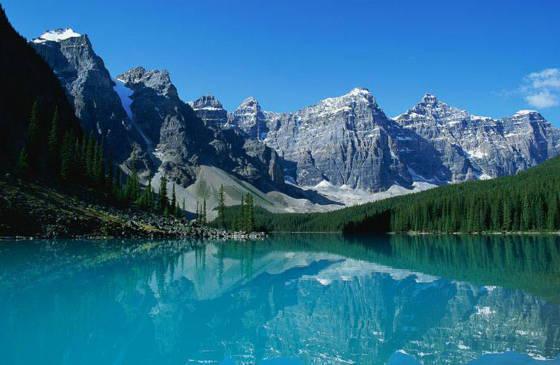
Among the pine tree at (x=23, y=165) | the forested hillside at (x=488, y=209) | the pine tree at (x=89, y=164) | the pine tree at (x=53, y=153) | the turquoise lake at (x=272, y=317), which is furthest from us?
the forested hillside at (x=488, y=209)

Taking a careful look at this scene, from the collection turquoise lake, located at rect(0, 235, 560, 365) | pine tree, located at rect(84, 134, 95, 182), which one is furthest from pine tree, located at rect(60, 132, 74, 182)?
turquoise lake, located at rect(0, 235, 560, 365)

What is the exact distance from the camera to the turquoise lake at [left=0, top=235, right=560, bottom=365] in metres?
15.8

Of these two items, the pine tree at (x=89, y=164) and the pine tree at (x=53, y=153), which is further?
the pine tree at (x=89, y=164)

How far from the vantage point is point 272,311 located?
24.0 m

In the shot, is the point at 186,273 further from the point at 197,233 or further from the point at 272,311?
the point at 197,233

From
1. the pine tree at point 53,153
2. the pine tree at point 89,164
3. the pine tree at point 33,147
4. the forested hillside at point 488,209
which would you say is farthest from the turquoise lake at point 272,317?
the forested hillside at point 488,209

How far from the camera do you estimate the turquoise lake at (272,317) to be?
15.8 m

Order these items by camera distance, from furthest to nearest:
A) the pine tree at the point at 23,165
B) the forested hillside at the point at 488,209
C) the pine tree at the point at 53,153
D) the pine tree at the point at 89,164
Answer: the forested hillside at the point at 488,209 < the pine tree at the point at 89,164 < the pine tree at the point at 53,153 < the pine tree at the point at 23,165

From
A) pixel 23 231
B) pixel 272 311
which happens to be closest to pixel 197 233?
pixel 23 231

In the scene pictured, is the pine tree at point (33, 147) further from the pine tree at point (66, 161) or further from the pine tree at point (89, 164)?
the pine tree at point (89, 164)

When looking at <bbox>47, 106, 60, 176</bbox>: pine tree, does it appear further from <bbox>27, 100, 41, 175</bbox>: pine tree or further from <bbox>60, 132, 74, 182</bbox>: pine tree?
<bbox>27, 100, 41, 175</bbox>: pine tree

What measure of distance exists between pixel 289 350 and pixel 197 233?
10014 centimetres

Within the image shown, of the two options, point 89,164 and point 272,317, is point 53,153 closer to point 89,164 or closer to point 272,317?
point 89,164

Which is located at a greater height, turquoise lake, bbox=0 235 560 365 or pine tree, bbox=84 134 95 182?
pine tree, bbox=84 134 95 182
